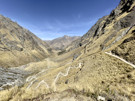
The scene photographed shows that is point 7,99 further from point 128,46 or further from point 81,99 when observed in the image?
point 128,46

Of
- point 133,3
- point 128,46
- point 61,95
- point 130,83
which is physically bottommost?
point 130,83

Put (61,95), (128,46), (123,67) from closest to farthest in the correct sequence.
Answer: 1. (61,95)
2. (123,67)
3. (128,46)

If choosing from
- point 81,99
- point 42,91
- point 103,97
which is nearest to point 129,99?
point 103,97

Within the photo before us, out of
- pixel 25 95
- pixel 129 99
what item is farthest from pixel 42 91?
pixel 129 99

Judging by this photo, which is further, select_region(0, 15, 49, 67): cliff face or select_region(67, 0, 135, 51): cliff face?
select_region(0, 15, 49, 67): cliff face

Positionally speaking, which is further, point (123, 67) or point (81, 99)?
point (123, 67)

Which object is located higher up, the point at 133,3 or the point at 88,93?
the point at 133,3

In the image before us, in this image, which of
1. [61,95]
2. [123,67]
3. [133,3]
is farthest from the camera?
[133,3]

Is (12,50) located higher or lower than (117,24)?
Answer: lower

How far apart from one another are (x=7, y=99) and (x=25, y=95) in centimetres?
123

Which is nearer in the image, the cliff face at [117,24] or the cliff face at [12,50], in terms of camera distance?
the cliff face at [117,24]

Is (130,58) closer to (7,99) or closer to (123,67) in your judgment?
(123,67)

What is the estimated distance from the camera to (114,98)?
211 inches

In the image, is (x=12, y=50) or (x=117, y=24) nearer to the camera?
(x=117, y=24)
